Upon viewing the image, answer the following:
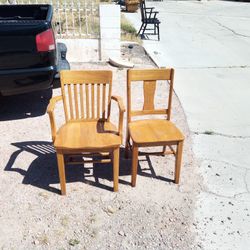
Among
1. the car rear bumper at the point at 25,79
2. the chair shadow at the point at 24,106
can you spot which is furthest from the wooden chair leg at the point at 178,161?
the chair shadow at the point at 24,106

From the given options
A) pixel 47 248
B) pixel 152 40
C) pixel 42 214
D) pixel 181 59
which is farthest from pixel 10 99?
pixel 152 40

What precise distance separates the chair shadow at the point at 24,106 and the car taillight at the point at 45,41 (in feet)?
3.98

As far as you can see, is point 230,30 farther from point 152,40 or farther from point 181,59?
point 181,59

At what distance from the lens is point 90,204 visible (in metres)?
2.91

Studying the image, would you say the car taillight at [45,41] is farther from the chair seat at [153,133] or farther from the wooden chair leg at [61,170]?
the wooden chair leg at [61,170]

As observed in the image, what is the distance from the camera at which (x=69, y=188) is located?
3.10 m

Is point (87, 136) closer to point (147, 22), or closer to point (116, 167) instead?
point (116, 167)

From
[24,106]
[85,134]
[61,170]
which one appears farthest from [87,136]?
[24,106]

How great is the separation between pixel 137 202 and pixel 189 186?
595 mm

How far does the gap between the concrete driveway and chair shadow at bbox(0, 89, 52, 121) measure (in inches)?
89.6

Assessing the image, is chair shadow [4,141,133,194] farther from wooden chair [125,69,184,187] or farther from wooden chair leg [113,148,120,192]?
wooden chair [125,69,184,187]

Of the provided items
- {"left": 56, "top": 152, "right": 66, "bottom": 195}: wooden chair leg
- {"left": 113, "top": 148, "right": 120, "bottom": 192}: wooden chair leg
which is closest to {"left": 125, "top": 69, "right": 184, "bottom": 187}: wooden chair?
{"left": 113, "top": 148, "right": 120, "bottom": 192}: wooden chair leg

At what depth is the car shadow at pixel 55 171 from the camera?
319 centimetres

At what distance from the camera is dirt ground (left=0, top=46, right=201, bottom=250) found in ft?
8.36
